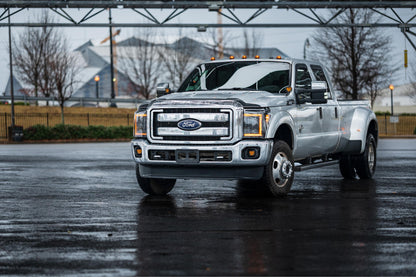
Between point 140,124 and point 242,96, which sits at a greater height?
point 242,96

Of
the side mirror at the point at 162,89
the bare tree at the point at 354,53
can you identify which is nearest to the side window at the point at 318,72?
the side mirror at the point at 162,89

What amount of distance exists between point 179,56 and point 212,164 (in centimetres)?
5185

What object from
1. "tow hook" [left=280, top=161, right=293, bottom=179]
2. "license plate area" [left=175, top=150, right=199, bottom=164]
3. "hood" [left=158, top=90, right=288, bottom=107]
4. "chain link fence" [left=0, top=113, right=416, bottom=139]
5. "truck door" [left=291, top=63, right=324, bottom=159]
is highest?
"hood" [left=158, top=90, right=288, bottom=107]

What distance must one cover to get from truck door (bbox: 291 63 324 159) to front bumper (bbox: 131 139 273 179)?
1.31 meters

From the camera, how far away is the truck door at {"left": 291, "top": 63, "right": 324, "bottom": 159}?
12.3 m

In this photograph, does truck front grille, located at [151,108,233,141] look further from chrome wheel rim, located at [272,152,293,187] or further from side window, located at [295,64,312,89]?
side window, located at [295,64,312,89]

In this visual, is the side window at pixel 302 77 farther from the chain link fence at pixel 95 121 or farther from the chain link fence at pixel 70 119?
the chain link fence at pixel 70 119

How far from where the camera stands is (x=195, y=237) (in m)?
7.91

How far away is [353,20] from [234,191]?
3872cm

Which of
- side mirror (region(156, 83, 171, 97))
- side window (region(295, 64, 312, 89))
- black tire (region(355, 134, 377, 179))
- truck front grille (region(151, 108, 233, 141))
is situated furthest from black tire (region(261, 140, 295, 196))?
black tire (region(355, 134, 377, 179))

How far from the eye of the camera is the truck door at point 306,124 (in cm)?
1226

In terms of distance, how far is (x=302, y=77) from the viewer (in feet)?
42.5

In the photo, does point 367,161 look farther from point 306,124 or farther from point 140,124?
point 140,124

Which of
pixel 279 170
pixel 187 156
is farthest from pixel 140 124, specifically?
pixel 279 170
